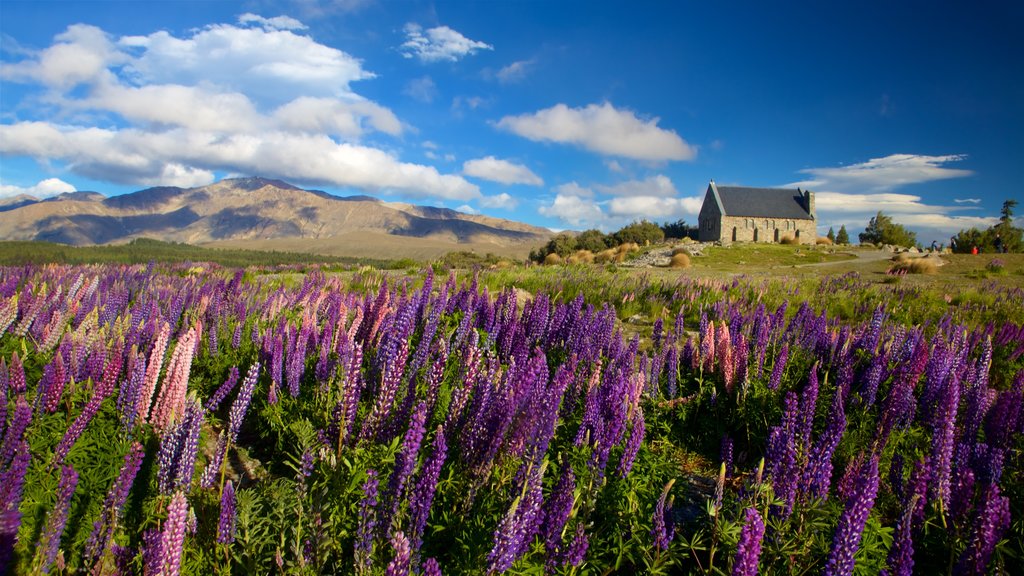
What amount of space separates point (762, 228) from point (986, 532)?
89859 millimetres

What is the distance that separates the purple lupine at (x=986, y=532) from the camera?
2.21 metres

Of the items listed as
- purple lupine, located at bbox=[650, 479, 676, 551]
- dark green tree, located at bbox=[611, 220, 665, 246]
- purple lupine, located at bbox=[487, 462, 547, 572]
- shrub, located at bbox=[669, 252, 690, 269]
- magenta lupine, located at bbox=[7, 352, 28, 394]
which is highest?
dark green tree, located at bbox=[611, 220, 665, 246]

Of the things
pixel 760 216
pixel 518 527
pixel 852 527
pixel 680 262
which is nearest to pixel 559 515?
pixel 518 527

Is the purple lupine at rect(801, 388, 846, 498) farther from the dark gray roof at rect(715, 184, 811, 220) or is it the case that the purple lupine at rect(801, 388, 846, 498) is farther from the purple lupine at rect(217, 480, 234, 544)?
the dark gray roof at rect(715, 184, 811, 220)

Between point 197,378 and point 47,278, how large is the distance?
5.62m

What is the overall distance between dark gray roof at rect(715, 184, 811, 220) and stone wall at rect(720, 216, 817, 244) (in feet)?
2.87

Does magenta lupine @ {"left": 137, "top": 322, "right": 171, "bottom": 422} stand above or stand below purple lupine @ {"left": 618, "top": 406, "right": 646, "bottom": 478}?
above

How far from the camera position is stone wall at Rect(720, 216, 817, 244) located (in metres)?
81.6

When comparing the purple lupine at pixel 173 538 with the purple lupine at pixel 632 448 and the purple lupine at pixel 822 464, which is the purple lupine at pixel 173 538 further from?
the purple lupine at pixel 822 464

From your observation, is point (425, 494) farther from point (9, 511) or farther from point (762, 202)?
point (762, 202)

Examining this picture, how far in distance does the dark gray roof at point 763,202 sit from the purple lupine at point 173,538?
89.4 meters

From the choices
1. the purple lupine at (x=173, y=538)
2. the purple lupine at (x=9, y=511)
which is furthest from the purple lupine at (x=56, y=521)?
the purple lupine at (x=173, y=538)

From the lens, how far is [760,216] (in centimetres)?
8275

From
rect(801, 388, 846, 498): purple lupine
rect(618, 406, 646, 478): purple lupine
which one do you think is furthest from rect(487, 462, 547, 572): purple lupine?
rect(801, 388, 846, 498): purple lupine
